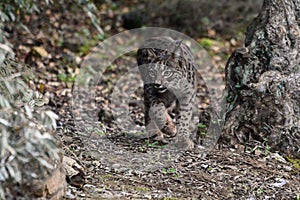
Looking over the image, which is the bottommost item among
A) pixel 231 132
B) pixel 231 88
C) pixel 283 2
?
pixel 231 132

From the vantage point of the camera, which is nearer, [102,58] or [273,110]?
[273,110]

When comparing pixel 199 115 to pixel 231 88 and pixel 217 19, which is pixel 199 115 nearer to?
pixel 231 88

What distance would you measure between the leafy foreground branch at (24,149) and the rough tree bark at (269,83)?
2.55 meters

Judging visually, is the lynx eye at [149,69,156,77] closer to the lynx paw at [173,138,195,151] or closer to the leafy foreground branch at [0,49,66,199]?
the lynx paw at [173,138,195,151]

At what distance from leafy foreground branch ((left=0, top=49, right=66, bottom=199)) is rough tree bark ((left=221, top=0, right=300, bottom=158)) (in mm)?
2548

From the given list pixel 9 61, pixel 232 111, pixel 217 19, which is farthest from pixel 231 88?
pixel 217 19

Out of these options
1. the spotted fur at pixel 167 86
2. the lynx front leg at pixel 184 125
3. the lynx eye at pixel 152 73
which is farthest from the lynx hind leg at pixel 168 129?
the lynx eye at pixel 152 73

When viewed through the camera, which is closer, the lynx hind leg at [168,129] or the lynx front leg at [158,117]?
the lynx front leg at [158,117]

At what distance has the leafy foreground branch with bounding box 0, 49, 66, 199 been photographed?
4012mm

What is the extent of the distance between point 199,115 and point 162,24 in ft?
15.1

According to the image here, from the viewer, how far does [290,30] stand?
6.43m

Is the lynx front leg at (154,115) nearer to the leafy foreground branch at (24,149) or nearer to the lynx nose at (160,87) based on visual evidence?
the lynx nose at (160,87)

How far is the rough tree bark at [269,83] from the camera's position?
240 inches

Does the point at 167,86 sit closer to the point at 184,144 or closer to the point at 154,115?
the point at 154,115
